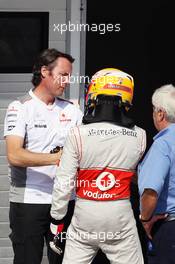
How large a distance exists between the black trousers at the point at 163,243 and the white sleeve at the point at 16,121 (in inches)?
39.5

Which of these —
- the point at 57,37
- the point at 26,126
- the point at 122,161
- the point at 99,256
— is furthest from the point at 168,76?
the point at 122,161

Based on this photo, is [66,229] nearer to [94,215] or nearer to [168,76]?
[94,215]

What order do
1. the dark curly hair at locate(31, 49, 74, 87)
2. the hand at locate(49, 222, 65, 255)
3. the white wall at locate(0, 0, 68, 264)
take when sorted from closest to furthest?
the hand at locate(49, 222, 65, 255), the dark curly hair at locate(31, 49, 74, 87), the white wall at locate(0, 0, 68, 264)

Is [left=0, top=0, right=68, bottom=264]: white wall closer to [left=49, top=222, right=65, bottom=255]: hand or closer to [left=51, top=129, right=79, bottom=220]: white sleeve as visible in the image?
[left=49, top=222, right=65, bottom=255]: hand

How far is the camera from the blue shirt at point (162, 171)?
3.38 meters

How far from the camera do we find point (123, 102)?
3.47 metres

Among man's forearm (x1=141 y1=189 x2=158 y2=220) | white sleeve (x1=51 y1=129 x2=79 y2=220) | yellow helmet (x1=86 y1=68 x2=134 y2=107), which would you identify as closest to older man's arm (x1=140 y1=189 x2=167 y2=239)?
man's forearm (x1=141 y1=189 x2=158 y2=220)

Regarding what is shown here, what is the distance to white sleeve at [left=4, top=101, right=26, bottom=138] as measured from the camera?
3.93m

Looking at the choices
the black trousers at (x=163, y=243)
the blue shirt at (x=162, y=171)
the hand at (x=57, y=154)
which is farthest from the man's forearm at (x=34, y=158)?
the black trousers at (x=163, y=243)

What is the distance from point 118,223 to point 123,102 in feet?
2.08

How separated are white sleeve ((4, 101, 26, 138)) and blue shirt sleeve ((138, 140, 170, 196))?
87 centimetres

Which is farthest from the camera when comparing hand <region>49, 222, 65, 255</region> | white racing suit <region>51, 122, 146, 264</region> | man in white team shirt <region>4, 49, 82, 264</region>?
man in white team shirt <region>4, 49, 82, 264</region>

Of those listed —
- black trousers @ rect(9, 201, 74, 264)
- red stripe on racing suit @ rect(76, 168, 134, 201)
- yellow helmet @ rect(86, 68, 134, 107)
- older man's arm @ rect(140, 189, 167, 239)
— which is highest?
yellow helmet @ rect(86, 68, 134, 107)

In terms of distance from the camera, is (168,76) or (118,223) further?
(168,76)
